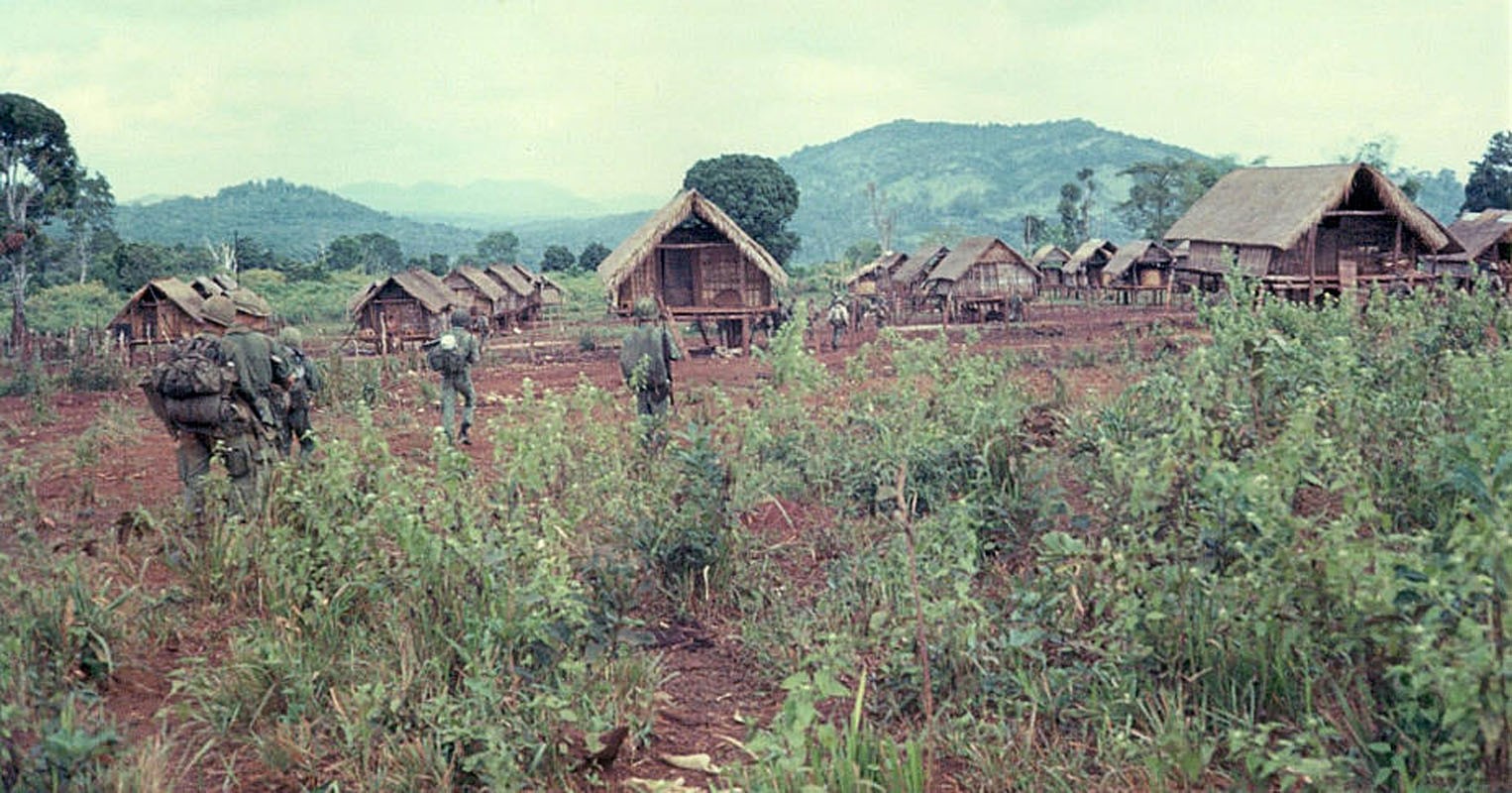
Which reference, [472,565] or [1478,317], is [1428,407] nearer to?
[1478,317]

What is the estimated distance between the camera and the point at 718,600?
5602 millimetres

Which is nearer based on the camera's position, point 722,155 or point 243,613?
point 243,613

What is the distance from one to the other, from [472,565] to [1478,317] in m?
6.89

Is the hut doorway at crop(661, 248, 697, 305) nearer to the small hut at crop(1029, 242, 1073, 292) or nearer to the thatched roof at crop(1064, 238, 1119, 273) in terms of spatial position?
the thatched roof at crop(1064, 238, 1119, 273)

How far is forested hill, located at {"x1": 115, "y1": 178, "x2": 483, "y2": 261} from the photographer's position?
92750mm

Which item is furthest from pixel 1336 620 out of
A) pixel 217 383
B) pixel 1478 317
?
pixel 217 383

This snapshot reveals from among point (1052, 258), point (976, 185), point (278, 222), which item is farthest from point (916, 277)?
point (976, 185)

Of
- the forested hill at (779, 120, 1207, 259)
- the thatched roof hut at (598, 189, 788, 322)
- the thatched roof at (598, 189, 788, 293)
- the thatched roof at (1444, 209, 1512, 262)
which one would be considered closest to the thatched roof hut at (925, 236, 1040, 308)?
the thatched roof at (1444, 209, 1512, 262)

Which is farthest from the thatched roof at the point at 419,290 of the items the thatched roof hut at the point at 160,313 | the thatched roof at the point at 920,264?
the thatched roof at the point at 920,264

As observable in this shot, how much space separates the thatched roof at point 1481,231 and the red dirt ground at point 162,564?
51.4 feet

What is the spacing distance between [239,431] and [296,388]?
38.7 inches

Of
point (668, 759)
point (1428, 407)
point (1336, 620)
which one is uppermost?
point (1428, 407)

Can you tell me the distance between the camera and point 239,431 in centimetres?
677

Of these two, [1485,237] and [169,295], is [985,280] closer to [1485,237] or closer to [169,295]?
[1485,237]
